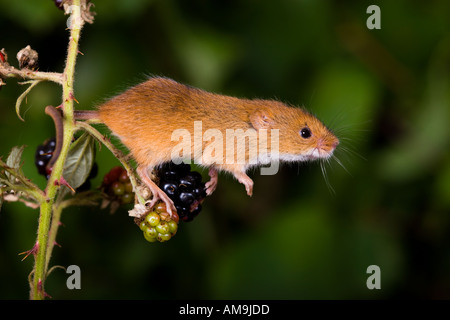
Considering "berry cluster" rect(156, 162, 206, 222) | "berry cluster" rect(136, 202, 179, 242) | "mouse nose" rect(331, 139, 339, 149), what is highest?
"mouse nose" rect(331, 139, 339, 149)

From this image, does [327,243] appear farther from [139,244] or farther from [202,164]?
[202,164]

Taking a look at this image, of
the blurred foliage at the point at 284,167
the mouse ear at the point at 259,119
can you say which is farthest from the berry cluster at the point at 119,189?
the blurred foliage at the point at 284,167

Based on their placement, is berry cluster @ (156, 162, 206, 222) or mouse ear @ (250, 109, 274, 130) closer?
berry cluster @ (156, 162, 206, 222)

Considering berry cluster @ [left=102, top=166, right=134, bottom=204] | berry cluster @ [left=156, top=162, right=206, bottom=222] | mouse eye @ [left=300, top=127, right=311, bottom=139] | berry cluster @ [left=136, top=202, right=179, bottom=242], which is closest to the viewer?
berry cluster @ [left=136, top=202, right=179, bottom=242]

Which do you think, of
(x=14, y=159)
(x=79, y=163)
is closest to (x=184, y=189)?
(x=79, y=163)

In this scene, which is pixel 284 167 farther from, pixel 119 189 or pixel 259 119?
pixel 119 189

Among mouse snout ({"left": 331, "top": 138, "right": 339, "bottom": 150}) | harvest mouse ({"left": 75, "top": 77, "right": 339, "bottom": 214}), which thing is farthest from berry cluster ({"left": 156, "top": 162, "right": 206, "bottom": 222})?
mouse snout ({"left": 331, "top": 138, "right": 339, "bottom": 150})

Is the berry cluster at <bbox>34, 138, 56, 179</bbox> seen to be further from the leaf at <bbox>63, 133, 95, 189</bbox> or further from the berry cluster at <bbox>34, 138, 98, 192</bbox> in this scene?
the leaf at <bbox>63, 133, 95, 189</bbox>

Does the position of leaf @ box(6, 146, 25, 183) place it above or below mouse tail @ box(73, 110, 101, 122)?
below
